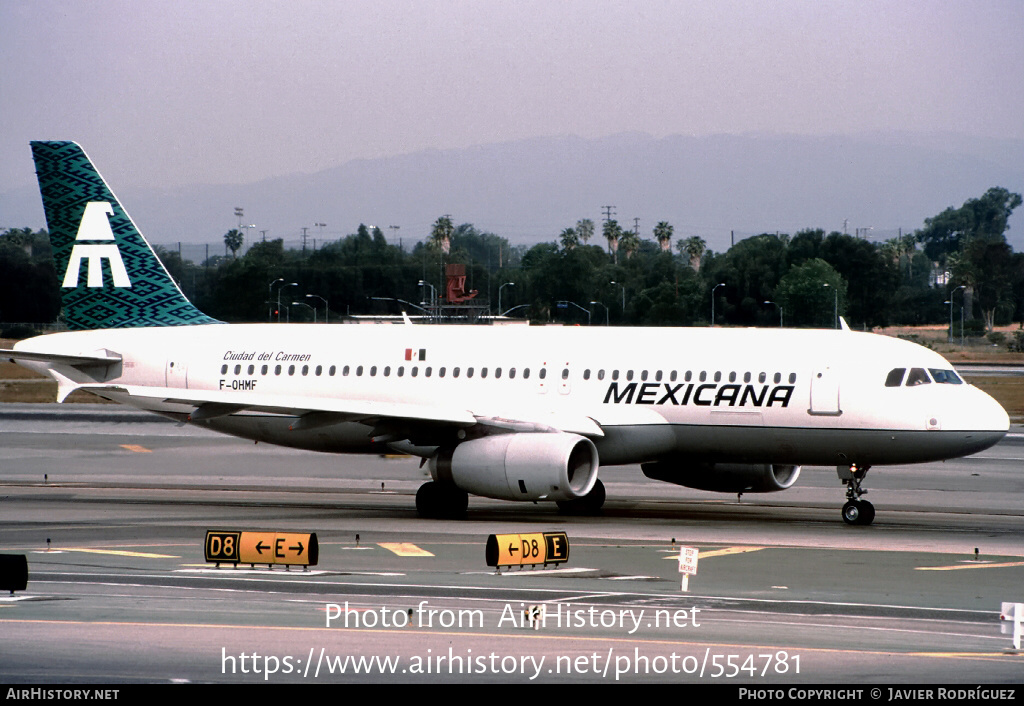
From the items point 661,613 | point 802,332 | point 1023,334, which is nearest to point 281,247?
point 1023,334

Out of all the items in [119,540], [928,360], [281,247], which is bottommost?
[119,540]

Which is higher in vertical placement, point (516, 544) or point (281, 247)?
point (281, 247)

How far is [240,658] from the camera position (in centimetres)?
1474

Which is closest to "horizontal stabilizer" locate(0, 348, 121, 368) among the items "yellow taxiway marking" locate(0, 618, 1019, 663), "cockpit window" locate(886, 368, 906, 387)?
"yellow taxiway marking" locate(0, 618, 1019, 663)

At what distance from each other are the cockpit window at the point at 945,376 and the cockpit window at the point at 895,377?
0.62 meters

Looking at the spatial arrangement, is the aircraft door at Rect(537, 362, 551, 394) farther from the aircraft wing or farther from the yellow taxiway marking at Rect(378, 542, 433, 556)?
the yellow taxiway marking at Rect(378, 542, 433, 556)

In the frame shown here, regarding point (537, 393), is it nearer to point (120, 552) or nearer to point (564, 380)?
point (564, 380)

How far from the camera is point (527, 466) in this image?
28.5 meters

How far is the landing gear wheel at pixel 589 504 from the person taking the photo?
3181 cm

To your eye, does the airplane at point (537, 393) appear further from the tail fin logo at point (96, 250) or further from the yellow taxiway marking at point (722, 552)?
the yellow taxiway marking at point (722, 552)

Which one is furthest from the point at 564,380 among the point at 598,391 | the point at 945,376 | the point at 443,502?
the point at 945,376

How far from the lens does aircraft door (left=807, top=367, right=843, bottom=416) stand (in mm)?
29281
